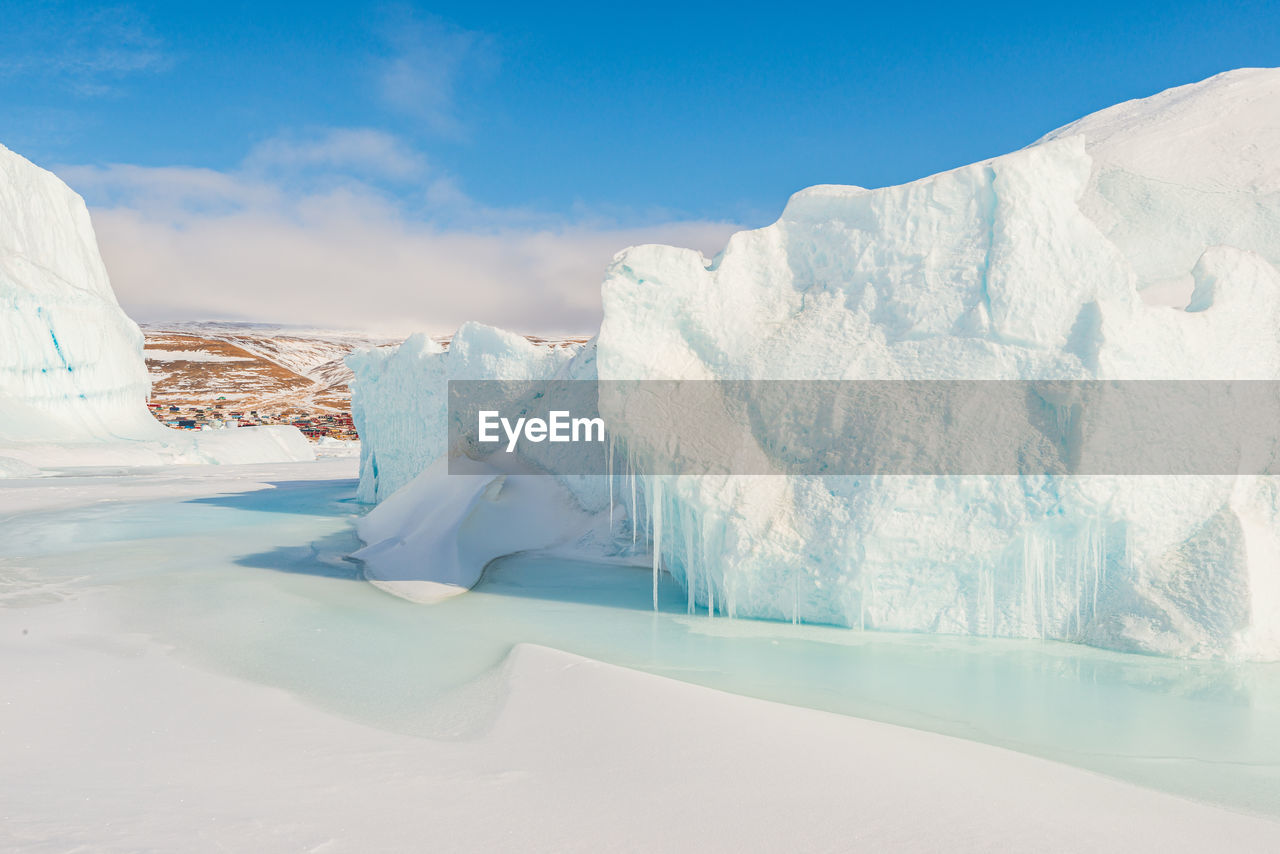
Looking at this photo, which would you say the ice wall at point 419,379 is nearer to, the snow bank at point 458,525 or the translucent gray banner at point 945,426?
the snow bank at point 458,525

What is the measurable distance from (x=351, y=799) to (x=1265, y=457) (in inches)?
290

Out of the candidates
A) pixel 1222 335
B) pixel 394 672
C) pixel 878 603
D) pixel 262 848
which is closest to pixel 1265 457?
pixel 1222 335

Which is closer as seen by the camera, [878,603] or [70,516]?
[878,603]

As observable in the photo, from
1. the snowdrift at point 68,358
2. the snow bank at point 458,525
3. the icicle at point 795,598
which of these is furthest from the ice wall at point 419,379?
the snowdrift at point 68,358

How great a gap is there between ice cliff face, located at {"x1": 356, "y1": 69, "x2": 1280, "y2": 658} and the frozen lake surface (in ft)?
1.31

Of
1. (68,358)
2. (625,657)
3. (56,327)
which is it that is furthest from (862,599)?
(68,358)

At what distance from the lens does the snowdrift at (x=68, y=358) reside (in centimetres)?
2767

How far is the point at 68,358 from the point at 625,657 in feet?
103

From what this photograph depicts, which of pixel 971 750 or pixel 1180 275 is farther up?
pixel 1180 275

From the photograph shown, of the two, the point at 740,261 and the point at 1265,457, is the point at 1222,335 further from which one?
the point at 740,261

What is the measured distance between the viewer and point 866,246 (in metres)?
7.74

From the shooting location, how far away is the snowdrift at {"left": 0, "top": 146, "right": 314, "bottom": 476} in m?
27.7

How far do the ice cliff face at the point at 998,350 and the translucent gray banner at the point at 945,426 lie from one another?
13 centimetres

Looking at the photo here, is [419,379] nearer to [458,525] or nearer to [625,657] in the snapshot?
[458,525]
